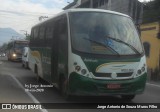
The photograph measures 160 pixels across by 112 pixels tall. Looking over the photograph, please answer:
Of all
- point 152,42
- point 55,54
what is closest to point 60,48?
point 55,54

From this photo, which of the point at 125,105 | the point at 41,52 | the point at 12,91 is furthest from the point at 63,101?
the point at 41,52

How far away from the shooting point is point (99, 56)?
37.1ft

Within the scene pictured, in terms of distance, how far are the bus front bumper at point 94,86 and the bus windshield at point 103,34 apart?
2.65 feet

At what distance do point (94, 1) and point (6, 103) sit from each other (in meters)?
50.0

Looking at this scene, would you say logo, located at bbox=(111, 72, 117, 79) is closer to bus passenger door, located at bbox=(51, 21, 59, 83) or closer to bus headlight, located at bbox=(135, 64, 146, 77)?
bus headlight, located at bbox=(135, 64, 146, 77)

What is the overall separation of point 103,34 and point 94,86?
165cm

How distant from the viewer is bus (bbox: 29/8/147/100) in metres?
11.2

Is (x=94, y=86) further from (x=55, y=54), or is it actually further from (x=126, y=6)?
(x=126, y=6)

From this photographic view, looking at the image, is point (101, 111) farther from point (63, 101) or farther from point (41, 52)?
point (41, 52)

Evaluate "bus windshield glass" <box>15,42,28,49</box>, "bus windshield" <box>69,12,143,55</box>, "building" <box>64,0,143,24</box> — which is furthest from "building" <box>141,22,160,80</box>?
"bus windshield" <box>69,12,143,55</box>

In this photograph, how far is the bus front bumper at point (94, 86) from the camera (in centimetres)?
1109

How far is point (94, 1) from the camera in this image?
60531 millimetres

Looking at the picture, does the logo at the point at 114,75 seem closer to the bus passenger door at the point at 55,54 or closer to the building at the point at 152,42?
the bus passenger door at the point at 55,54

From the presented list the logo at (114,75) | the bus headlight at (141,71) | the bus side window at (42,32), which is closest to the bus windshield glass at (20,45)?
the bus side window at (42,32)
